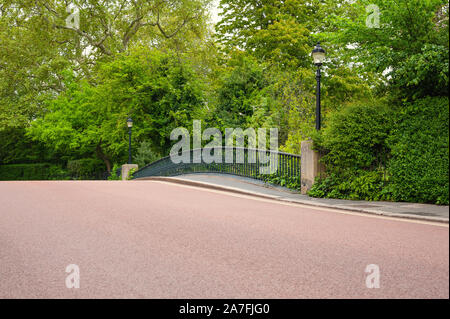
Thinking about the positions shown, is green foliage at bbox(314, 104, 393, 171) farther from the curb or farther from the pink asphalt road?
the pink asphalt road

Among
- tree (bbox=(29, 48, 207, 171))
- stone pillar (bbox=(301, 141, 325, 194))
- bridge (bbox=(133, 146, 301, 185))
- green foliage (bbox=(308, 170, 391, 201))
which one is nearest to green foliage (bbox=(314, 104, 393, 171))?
green foliage (bbox=(308, 170, 391, 201))

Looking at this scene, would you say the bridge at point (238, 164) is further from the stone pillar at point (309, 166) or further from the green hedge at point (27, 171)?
the green hedge at point (27, 171)

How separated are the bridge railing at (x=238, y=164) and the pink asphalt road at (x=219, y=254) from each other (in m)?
4.85

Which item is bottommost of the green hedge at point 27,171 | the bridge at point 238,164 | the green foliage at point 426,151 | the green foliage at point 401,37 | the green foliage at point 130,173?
the green hedge at point 27,171

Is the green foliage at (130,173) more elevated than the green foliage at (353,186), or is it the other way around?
the green foliage at (353,186)

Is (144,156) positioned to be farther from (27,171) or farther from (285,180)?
(27,171)

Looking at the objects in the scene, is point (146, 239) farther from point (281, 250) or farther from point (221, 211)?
point (221, 211)

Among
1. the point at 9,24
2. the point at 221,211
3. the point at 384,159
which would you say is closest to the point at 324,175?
the point at 384,159

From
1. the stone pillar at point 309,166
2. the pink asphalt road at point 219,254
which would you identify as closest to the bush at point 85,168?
the stone pillar at point 309,166

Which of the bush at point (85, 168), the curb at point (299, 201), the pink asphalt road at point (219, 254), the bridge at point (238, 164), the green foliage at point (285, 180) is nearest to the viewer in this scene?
the pink asphalt road at point (219, 254)

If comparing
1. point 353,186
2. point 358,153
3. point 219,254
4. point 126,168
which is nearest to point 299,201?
point 353,186

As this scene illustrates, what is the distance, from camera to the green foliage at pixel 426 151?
1.97m

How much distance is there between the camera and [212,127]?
25.0 meters

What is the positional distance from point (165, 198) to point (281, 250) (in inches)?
300
